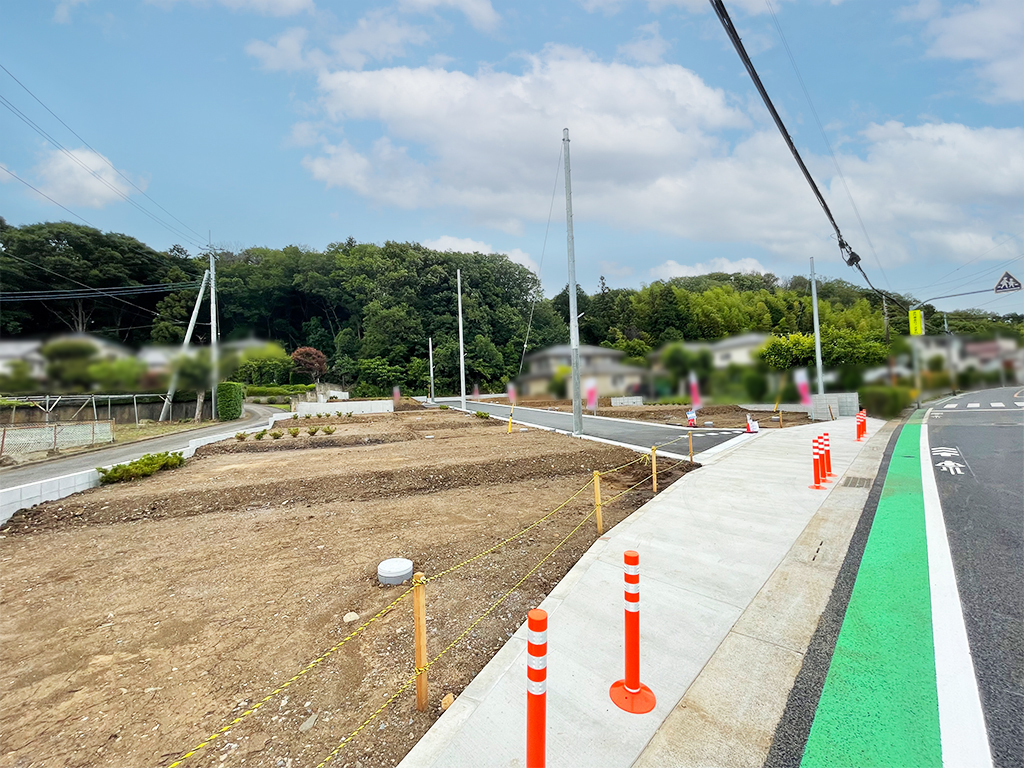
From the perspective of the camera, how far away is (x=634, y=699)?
2.81 m

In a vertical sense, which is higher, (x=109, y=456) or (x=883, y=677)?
(x=109, y=456)

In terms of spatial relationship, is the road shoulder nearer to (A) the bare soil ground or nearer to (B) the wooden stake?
(B) the wooden stake

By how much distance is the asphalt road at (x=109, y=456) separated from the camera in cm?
1154

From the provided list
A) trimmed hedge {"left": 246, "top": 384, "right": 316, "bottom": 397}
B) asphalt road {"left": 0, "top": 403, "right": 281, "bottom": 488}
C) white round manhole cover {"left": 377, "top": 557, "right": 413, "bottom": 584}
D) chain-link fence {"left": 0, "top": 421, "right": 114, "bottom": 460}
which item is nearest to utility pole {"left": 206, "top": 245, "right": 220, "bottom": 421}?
white round manhole cover {"left": 377, "top": 557, "right": 413, "bottom": 584}

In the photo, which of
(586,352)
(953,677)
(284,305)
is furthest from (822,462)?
(284,305)

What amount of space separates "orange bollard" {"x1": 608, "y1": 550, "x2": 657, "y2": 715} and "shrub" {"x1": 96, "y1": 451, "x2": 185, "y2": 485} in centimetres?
1193

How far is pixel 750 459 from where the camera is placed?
10.4 m

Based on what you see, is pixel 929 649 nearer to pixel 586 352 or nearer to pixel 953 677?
pixel 953 677

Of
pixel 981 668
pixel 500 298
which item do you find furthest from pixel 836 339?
pixel 500 298

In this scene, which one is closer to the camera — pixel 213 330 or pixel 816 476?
pixel 213 330

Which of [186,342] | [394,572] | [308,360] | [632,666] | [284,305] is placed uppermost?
[284,305]

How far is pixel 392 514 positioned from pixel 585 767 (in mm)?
5407

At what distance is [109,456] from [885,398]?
86.2ft

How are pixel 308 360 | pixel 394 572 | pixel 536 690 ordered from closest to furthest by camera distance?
pixel 536 690, pixel 394 572, pixel 308 360
